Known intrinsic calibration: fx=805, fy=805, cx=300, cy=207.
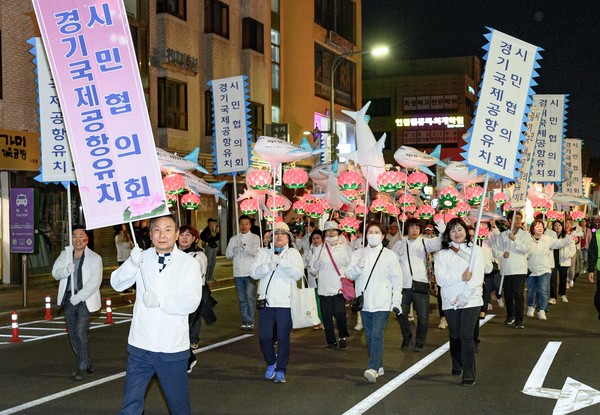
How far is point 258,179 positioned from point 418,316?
4.06 meters

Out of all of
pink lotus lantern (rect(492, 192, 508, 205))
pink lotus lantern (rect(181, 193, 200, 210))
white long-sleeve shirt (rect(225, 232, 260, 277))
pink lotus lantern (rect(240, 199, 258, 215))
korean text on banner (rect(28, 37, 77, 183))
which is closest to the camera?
korean text on banner (rect(28, 37, 77, 183))

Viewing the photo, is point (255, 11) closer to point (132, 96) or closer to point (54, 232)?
point (54, 232)

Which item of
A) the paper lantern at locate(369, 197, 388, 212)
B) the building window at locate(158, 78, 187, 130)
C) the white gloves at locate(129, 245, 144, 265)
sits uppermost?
the building window at locate(158, 78, 187, 130)

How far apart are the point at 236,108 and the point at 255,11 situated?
1780cm

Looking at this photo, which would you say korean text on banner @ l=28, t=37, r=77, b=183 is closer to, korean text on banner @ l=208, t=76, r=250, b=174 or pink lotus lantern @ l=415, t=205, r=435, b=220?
korean text on banner @ l=208, t=76, r=250, b=174

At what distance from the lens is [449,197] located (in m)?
16.4

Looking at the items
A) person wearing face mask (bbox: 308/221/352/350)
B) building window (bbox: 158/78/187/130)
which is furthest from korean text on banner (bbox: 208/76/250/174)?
building window (bbox: 158/78/187/130)

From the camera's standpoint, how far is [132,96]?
21.5 feet

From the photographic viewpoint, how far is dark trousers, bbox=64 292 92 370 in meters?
9.49

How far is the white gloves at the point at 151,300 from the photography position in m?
5.73

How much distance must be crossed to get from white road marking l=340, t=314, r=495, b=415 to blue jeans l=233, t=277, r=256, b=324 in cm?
340

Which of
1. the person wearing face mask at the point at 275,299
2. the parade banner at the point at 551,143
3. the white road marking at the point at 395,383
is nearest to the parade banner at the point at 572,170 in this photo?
the parade banner at the point at 551,143

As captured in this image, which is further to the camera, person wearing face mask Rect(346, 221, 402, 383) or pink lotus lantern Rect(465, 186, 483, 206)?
pink lotus lantern Rect(465, 186, 483, 206)

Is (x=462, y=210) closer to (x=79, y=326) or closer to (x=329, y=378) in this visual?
(x=329, y=378)
